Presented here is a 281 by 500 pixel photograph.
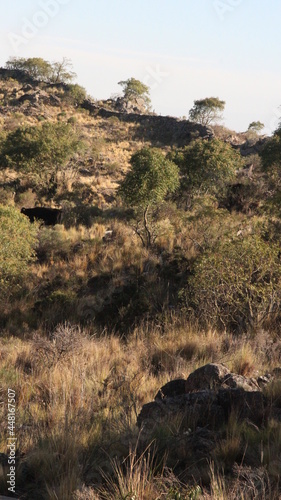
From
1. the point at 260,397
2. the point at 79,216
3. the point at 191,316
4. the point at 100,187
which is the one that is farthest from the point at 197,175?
the point at 260,397

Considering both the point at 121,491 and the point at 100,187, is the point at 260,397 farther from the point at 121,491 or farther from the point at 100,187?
the point at 100,187

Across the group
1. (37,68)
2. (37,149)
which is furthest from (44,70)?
(37,149)

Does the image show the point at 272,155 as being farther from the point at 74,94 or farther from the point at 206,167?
the point at 74,94

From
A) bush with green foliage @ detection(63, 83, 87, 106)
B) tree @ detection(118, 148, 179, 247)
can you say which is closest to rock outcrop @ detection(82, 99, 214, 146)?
bush with green foliage @ detection(63, 83, 87, 106)

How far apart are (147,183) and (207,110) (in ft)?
139

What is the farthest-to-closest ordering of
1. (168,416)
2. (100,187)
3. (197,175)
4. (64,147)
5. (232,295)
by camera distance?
(100,187), (64,147), (197,175), (232,295), (168,416)

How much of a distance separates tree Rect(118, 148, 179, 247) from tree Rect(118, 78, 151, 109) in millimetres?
51232

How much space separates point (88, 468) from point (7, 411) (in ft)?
5.51

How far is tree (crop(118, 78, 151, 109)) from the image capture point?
66.9m

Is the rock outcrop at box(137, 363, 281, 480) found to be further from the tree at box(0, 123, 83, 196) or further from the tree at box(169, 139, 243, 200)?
the tree at box(0, 123, 83, 196)

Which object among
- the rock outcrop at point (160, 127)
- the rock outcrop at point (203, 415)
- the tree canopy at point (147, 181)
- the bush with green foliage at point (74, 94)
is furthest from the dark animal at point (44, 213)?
the bush with green foliage at point (74, 94)

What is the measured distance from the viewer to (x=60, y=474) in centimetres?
315

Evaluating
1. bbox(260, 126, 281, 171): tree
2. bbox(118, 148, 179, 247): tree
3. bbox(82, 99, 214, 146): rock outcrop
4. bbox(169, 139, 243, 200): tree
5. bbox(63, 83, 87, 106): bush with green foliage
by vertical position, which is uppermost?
bbox(63, 83, 87, 106): bush with green foliage

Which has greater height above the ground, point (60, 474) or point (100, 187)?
point (100, 187)
